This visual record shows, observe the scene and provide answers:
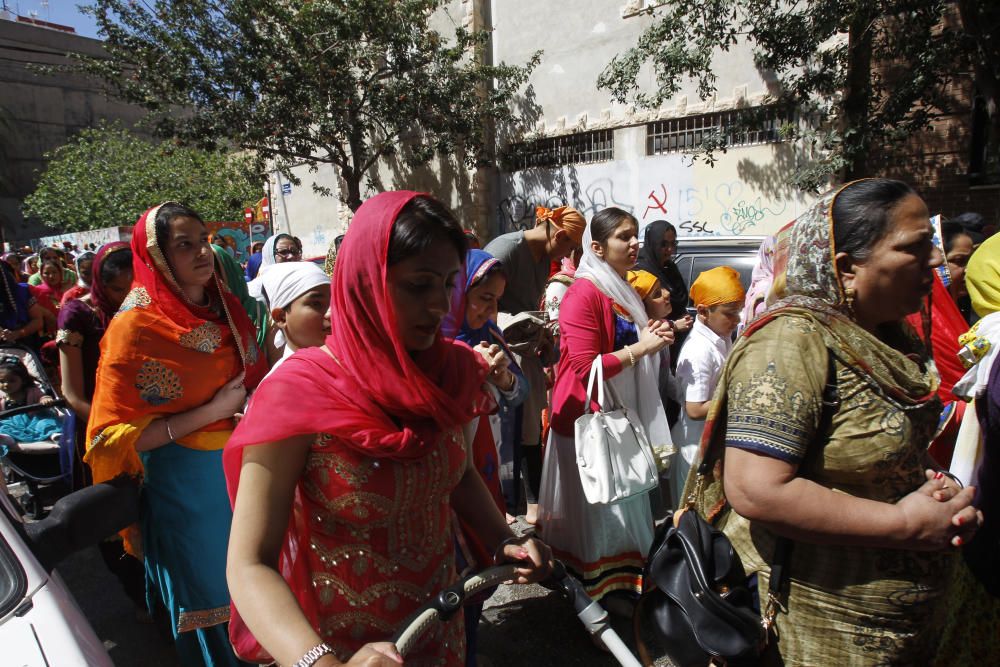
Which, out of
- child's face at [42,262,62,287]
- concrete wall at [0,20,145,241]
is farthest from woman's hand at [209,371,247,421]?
concrete wall at [0,20,145,241]

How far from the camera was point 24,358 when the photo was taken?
4.69m

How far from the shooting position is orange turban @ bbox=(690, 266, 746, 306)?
342 cm

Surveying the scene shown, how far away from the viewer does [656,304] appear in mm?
3639

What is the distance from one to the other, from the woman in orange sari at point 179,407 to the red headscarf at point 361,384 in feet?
3.93

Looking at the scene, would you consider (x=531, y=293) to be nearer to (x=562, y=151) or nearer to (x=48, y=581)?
(x=48, y=581)

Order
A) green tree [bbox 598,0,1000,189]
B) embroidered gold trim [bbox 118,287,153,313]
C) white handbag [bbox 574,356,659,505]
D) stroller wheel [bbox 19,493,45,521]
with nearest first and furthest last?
embroidered gold trim [bbox 118,287,153,313], white handbag [bbox 574,356,659,505], stroller wheel [bbox 19,493,45,521], green tree [bbox 598,0,1000,189]

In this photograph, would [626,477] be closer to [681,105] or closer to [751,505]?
[751,505]

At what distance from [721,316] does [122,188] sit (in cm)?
2818

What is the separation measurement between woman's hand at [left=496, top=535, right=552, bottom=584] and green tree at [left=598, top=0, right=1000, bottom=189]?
7627 millimetres

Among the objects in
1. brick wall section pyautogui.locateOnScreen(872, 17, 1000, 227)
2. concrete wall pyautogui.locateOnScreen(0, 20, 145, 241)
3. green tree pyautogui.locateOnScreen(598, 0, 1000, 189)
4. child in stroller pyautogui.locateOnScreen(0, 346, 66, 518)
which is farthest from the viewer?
concrete wall pyautogui.locateOnScreen(0, 20, 145, 241)

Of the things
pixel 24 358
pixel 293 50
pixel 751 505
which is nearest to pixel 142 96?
pixel 293 50

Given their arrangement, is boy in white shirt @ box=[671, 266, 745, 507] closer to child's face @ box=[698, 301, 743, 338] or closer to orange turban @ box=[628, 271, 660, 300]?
child's face @ box=[698, 301, 743, 338]

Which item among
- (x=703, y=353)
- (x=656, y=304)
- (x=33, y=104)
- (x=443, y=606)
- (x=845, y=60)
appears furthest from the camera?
(x=33, y=104)

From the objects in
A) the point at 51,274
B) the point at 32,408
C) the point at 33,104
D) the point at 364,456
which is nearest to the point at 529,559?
the point at 364,456
